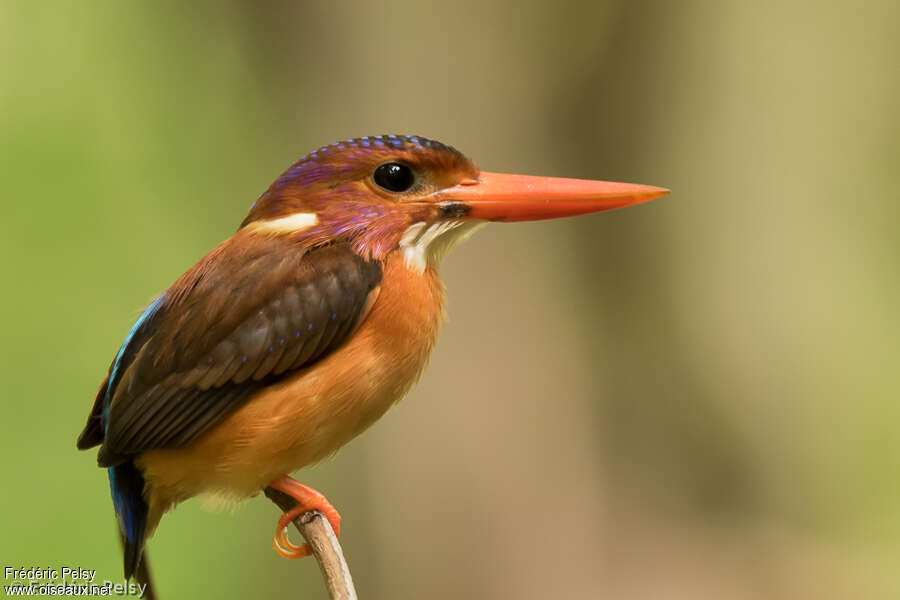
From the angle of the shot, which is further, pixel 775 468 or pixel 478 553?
pixel 775 468

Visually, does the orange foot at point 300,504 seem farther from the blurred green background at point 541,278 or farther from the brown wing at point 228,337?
the blurred green background at point 541,278

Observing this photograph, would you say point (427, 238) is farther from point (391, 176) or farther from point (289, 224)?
point (289, 224)

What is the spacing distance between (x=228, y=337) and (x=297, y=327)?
0.13 m

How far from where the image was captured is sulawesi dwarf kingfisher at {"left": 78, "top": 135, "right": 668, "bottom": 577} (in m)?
1.82

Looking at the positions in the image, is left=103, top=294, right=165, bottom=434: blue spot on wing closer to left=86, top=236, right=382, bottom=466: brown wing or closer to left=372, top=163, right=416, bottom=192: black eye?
left=86, top=236, right=382, bottom=466: brown wing

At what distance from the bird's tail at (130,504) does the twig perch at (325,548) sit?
0.98 ft

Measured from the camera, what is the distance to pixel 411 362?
1901 millimetres

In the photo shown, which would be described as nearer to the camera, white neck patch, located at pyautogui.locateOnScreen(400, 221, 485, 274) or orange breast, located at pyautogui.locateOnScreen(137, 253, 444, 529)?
orange breast, located at pyautogui.locateOnScreen(137, 253, 444, 529)

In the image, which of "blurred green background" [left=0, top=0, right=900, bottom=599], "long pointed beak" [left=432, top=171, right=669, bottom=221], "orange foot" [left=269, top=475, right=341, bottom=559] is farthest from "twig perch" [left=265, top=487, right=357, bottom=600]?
"blurred green background" [left=0, top=0, right=900, bottom=599]

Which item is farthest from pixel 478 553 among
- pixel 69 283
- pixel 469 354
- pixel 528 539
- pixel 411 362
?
pixel 411 362

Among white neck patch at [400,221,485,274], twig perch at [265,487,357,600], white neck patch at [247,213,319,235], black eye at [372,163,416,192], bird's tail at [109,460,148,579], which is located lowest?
twig perch at [265,487,357,600]

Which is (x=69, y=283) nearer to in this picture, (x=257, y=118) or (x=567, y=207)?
(x=257, y=118)

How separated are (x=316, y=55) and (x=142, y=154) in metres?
1.34

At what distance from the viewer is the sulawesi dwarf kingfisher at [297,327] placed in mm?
1823
